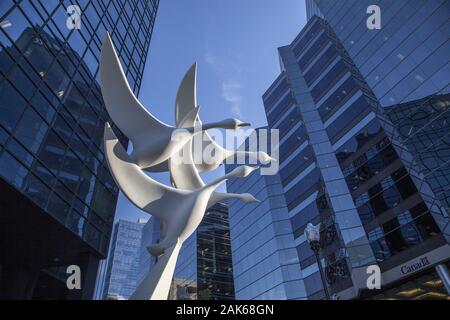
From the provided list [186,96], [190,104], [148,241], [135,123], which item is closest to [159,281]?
[135,123]

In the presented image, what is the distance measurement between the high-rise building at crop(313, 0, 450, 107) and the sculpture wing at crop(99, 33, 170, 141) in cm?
Answer: 1794

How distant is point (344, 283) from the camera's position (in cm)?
2689

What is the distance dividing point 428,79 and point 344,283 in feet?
51.2

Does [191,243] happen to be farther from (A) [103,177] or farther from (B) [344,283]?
(A) [103,177]

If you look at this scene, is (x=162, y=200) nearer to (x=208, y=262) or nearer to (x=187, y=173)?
(x=187, y=173)

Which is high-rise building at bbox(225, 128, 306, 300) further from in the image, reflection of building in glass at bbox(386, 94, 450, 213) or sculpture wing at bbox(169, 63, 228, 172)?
sculpture wing at bbox(169, 63, 228, 172)

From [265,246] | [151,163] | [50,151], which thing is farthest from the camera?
[265,246]

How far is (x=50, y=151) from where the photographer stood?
50.1 ft

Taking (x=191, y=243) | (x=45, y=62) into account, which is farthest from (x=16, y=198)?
(x=191, y=243)

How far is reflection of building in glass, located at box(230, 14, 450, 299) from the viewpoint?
23.1 metres

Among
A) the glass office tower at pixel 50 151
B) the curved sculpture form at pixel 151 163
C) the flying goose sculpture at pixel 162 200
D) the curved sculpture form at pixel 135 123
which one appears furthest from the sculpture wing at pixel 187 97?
the glass office tower at pixel 50 151

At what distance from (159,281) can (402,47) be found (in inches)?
922

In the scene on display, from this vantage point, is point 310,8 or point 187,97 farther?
point 310,8

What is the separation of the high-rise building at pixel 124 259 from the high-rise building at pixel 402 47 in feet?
250
